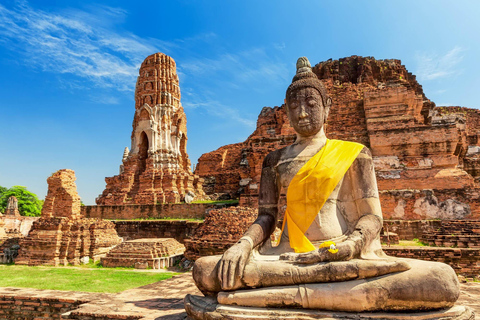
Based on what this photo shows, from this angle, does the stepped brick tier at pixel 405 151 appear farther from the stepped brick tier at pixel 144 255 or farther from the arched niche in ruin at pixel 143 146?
the arched niche in ruin at pixel 143 146

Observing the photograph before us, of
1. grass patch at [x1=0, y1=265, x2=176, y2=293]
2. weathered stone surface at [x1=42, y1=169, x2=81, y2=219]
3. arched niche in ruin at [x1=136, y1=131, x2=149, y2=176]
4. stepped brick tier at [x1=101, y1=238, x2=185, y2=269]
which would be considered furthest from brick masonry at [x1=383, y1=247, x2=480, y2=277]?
arched niche in ruin at [x1=136, y1=131, x2=149, y2=176]

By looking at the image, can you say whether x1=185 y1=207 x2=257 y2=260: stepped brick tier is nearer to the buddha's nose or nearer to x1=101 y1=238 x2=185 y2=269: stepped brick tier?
x1=101 y1=238 x2=185 y2=269: stepped brick tier

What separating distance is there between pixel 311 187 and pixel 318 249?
2.39 ft

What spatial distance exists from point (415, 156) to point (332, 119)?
6.24 m

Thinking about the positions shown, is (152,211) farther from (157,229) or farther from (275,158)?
(275,158)

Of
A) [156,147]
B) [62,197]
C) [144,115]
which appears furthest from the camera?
[144,115]

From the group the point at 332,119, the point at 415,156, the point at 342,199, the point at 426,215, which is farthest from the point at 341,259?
the point at 332,119

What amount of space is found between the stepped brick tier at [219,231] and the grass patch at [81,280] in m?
0.98

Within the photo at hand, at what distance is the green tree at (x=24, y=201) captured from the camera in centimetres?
3875

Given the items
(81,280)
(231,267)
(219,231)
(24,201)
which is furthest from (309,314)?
(24,201)

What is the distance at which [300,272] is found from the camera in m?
3.02

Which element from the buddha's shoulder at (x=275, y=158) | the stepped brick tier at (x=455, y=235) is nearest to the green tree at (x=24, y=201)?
the stepped brick tier at (x=455, y=235)

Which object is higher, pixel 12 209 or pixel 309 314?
pixel 12 209

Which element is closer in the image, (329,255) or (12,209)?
(329,255)
